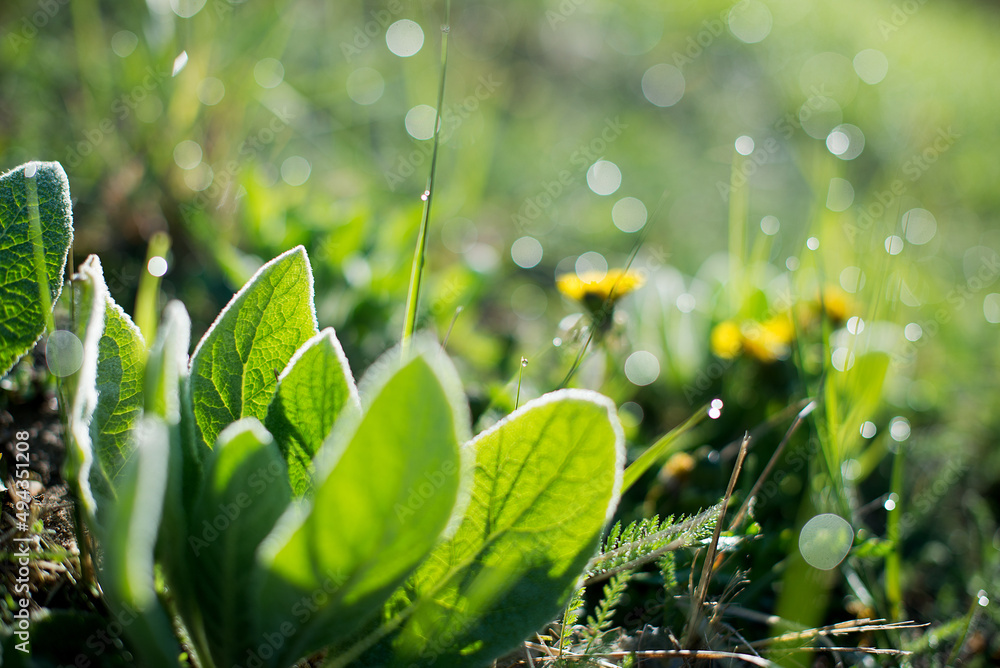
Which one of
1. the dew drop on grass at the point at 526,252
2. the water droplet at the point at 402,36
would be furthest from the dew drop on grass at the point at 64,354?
the water droplet at the point at 402,36

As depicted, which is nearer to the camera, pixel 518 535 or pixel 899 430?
pixel 518 535

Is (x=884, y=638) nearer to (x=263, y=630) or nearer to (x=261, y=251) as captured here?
(x=263, y=630)
